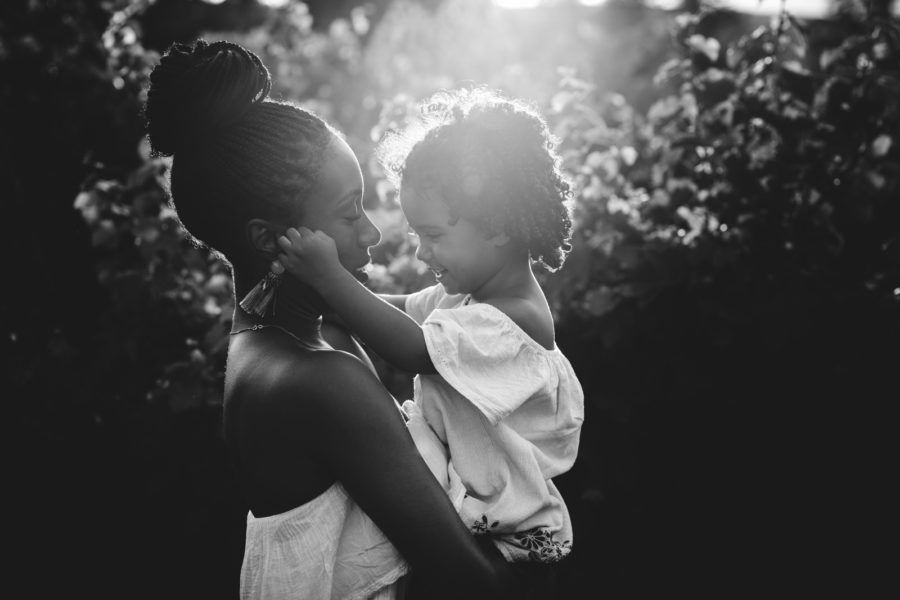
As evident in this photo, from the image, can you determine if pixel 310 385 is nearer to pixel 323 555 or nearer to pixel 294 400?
pixel 294 400

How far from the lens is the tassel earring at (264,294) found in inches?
69.0

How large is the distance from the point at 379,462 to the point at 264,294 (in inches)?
19.1

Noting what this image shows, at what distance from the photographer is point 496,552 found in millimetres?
1839

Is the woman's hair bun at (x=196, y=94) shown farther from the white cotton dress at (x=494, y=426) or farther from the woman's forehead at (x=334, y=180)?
the white cotton dress at (x=494, y=426)

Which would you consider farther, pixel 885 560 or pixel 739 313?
pixel 885 560

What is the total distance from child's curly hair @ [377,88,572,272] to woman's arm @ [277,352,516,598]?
2.05ft

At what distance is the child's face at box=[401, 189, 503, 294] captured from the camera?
2.07m

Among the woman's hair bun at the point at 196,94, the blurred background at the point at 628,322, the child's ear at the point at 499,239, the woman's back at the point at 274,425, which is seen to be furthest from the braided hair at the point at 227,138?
the blurred background at the point at 628,322

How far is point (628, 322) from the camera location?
118 inches

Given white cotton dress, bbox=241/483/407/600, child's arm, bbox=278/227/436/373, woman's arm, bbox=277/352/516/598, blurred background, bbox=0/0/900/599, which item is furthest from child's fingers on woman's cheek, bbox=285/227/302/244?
blurred background, bbox=0/0/900/599

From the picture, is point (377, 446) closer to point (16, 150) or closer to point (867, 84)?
point (867, 84)

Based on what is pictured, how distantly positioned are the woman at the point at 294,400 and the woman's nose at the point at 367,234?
0.08 ft

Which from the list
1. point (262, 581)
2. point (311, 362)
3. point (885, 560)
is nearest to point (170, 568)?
point (262, 581)

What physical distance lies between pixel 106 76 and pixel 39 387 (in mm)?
1488
